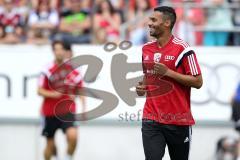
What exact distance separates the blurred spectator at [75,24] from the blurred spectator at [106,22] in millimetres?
162

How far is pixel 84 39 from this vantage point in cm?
1436

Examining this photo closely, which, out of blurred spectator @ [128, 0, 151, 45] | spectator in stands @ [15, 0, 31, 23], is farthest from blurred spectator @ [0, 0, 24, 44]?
blurred spectator @ [128, 0, 151, 45]

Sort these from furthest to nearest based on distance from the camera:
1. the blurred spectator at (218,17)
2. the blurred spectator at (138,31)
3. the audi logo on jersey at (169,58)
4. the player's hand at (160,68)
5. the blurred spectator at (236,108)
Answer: the blurred spectator at (138,31) → the blurred spectator at (218,17) → the blurred spectator at (236,108) → the audi logo on jersey at (169,58) → the player's hand at (160,68)

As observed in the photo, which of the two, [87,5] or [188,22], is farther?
[87,5]

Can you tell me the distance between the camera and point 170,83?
26.5ft

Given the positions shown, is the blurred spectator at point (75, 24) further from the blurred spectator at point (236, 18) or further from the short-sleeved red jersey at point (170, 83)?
the short-sleeved red jersey at point (170, 83)

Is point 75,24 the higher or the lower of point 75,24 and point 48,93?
the higher

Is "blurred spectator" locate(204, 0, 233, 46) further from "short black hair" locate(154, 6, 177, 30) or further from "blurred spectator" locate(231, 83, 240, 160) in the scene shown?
"short black hair" locate(154, 6, 177, 30)

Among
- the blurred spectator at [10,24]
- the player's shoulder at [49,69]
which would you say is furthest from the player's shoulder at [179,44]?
the blurred spectator at [10,24]

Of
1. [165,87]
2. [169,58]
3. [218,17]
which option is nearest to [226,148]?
[218,17]

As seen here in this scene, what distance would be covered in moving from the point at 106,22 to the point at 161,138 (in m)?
6.52

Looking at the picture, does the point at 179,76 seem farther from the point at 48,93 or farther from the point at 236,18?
the point at 236,18

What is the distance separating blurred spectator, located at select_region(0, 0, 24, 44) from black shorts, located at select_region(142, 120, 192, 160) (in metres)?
6.55

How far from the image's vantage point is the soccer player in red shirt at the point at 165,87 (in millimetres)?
8047
